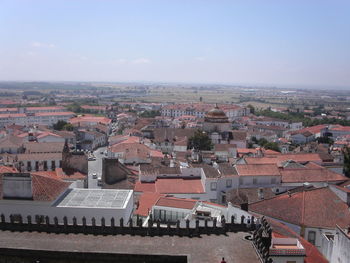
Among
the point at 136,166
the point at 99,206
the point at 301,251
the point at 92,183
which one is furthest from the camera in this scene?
the point at 136,166

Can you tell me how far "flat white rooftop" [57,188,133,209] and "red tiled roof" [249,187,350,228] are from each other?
41.6ft

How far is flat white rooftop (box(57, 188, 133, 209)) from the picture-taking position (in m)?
24.7

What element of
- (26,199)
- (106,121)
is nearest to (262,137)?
(106,121)

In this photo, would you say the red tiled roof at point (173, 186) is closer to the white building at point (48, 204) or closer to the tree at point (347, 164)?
the white building at point (48, 204)

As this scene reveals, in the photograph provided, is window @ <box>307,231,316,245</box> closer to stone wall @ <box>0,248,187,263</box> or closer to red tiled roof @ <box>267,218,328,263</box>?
red tiled roof @ <box>267,218,328,263</box>

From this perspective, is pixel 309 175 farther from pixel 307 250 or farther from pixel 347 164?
pixel 307 250

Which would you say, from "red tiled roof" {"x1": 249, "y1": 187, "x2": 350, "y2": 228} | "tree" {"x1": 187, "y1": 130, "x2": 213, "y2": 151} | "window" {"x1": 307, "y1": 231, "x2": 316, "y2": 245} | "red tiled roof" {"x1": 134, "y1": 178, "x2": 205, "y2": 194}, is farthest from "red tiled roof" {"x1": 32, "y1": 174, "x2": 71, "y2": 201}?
"tree" {"x1": 187, "y1": 130, "x2": 213, "y2": 151}

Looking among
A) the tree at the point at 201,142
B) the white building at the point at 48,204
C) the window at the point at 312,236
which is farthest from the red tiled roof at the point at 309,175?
the tree at the point at 201,142

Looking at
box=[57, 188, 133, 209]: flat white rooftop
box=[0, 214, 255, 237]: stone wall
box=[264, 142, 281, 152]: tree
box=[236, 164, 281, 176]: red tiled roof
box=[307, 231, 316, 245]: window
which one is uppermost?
box=[0, 214, 255, 237]: stone wall

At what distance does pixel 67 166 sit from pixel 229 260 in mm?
30955

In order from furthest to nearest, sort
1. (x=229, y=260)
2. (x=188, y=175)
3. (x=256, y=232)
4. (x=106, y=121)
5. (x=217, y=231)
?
(x=106, y=121) < (x=188, y=175) < (x=217, y=231) < (x=256, y=232) < (x=229, y=260)

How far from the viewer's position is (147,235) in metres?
19.2

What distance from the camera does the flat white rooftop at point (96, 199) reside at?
24.7 m

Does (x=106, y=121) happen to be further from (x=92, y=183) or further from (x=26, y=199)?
(x=26, y=199)
